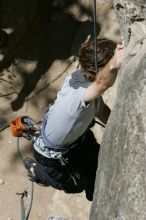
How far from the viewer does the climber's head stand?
127 inches

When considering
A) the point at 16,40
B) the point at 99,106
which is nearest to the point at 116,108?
the point at 99,106

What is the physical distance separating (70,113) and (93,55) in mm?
361

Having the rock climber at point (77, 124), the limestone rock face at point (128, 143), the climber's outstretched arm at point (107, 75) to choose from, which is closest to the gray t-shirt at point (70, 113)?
the rock climber at point (77, 124)

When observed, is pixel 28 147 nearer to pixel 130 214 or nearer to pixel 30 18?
pixel 30 18

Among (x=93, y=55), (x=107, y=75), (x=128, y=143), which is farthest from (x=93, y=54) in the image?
(x=128, y=143)

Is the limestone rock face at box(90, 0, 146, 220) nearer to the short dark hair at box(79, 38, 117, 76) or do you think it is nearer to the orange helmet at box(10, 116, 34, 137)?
the short dark hair at box(79, 38, 117, 76)

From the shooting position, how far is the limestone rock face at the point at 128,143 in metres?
2.57

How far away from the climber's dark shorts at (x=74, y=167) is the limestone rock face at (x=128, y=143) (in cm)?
88

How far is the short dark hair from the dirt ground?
4.82ft

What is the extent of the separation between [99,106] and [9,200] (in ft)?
6.47

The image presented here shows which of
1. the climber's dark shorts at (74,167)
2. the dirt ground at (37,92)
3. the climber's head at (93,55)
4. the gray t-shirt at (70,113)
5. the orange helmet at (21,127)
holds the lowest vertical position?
the dirt ground at (37,92)

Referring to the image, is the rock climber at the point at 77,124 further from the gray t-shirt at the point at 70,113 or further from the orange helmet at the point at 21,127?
the orange helmet at the point at 21,127

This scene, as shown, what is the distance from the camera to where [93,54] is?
10.8ft

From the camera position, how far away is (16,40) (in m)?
6.11
